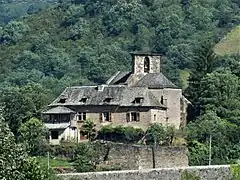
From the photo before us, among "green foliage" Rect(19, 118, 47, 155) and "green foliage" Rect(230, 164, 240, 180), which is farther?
"green foliage" Rect(19, 118, 47, 155)

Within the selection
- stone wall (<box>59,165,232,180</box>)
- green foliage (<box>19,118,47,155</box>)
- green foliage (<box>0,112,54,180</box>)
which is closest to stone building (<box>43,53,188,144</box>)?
green foliage (<box>19,118,47,155</box>)

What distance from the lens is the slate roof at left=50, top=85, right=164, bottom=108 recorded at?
60.2 metres

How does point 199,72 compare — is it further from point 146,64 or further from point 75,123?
point 75,123

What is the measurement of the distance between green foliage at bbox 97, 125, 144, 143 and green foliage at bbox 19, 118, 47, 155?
334 cm

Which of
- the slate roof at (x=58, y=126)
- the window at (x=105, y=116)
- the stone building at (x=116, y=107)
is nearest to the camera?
the slate roof at (x=58, y=126)

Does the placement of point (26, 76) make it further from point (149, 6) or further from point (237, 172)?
point (237, 172)

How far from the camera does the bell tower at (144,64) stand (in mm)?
64438

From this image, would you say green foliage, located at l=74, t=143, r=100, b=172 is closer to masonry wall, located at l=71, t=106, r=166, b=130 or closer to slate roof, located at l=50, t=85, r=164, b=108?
masonry wall, located at l=71, t=106, r=166, b=130

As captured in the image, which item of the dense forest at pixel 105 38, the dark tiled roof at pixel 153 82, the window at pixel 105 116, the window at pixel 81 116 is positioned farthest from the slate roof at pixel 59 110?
the dense forest at pixel 105 38

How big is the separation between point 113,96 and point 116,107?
0.84 meters

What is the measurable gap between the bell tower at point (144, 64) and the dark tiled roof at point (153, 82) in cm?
97

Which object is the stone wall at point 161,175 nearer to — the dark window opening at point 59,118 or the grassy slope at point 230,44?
the dark window opening at point 59,118

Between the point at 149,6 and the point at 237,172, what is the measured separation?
8909 cm

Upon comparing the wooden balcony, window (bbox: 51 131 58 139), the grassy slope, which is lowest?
window (bbox: 51 131 58 139)
